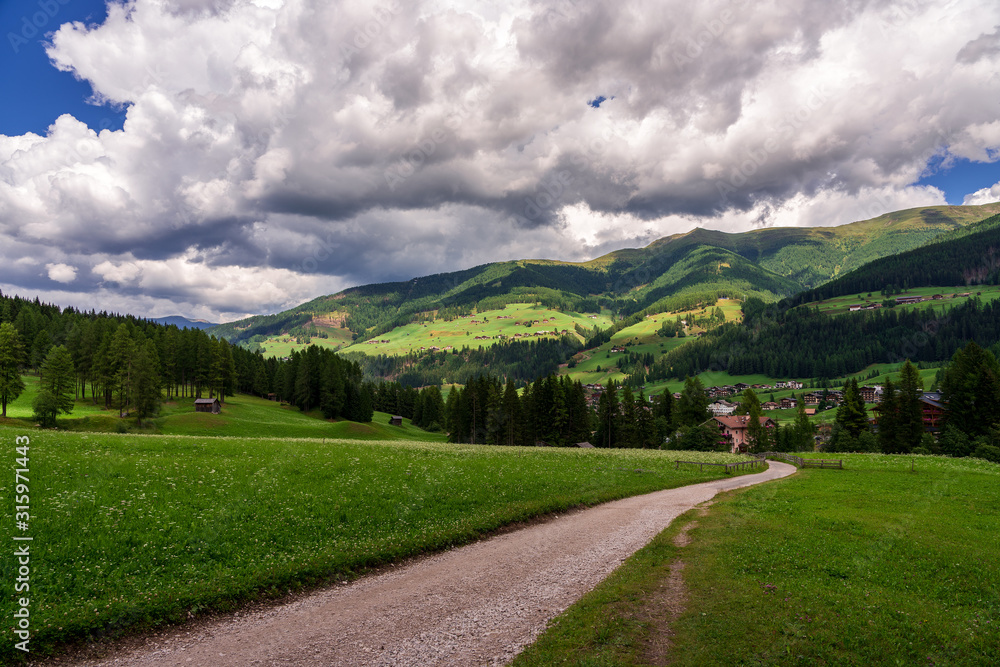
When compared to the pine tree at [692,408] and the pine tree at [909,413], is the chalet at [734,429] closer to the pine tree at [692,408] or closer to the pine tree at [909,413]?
the pine tree at [692,408]

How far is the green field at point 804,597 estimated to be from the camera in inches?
380

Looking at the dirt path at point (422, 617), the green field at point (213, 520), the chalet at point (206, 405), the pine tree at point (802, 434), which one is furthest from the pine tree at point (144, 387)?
the pine tree at point (802, 434)

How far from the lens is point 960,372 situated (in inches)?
2689

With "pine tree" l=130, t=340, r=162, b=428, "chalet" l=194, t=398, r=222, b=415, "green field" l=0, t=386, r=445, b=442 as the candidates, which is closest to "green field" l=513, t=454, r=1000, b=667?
"green field" l=0, t=386, r=445, b=442

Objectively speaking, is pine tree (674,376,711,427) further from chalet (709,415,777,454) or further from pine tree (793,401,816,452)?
chalet (709,415,777,454)

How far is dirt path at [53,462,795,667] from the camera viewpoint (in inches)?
390

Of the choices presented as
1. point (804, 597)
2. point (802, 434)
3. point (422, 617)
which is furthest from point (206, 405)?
point (802, 434)

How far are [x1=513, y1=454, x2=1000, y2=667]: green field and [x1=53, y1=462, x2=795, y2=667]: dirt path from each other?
1155 millimetres

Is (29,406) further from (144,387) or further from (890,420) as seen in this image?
(890,420)

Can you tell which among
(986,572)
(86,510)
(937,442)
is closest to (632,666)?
(986,572)

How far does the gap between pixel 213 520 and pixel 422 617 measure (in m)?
9.10

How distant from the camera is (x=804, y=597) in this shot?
40.9 feet

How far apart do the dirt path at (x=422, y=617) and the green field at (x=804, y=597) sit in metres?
1.15

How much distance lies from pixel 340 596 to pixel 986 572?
783 inches
